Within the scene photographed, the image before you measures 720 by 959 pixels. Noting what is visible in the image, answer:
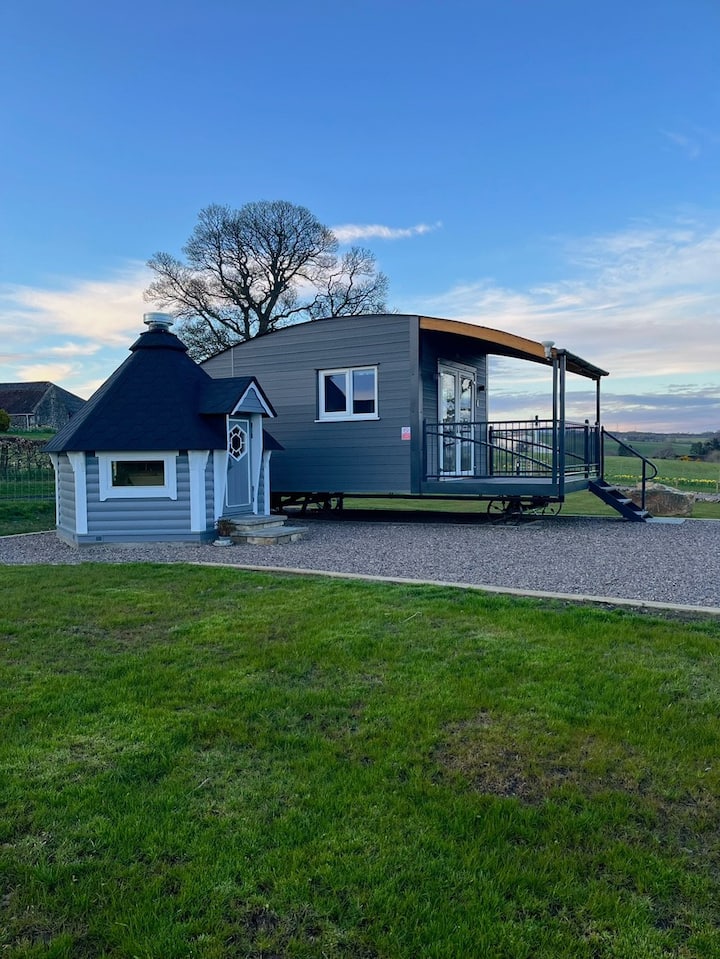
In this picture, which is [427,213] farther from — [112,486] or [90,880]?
[90,880]

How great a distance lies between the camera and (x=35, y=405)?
40.2m

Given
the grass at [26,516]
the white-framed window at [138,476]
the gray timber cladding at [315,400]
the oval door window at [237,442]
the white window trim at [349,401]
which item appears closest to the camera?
the white-framed window at [138,476]

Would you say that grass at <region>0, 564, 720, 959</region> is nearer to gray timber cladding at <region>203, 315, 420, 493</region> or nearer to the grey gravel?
the grey gravel

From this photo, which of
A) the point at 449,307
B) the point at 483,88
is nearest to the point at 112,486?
the point at 483,88

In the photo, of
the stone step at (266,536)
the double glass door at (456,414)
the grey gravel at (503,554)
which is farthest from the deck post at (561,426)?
the stone step at (266,536)

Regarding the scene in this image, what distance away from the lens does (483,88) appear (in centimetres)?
1384

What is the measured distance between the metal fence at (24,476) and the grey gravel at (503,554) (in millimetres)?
4241

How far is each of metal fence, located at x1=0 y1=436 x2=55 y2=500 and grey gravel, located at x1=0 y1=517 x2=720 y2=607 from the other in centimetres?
424

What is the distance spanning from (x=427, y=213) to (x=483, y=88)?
3583mm

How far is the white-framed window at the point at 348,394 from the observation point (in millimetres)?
13352

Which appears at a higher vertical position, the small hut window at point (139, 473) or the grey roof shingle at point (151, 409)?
the grey roof shingle at point (151, 409)

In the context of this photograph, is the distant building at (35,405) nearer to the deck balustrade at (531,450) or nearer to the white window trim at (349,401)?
the white window trim at (349,401)

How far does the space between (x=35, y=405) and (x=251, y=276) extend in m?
17.3

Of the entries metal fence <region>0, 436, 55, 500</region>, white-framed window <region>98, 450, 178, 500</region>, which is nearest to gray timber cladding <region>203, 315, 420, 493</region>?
white-framed window <region>98, 450, 178, 500</region>
